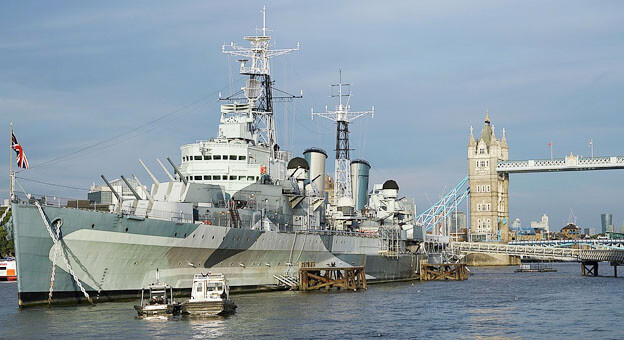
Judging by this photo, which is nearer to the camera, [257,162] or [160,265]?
[160,265]

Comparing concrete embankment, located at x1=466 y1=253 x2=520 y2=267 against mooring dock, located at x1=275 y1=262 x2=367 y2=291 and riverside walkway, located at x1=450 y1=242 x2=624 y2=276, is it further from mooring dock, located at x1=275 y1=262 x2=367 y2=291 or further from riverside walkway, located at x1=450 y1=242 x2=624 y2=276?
mooring dock, located at x1=275 y1=262 x2=367 y2=291

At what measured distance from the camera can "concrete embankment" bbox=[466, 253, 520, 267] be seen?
12925 centimetres

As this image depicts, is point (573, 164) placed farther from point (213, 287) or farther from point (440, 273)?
point (213, 287)

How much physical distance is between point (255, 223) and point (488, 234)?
97.4 m

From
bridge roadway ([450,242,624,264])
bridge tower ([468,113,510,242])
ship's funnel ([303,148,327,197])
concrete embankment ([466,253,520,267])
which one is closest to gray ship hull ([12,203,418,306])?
ship's funnel ([303,148,327,197])

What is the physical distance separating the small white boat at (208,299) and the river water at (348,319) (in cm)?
85

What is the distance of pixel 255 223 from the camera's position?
42250 millimetres

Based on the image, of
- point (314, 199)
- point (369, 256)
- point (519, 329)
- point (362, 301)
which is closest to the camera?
point (519, 329)

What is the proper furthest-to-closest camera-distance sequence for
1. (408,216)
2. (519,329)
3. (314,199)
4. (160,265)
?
(408,216), (314,199), (160,265), (519,329)

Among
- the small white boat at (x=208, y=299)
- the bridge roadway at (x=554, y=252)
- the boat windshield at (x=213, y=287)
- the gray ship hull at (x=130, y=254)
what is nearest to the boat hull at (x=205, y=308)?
the small white boat at (x=208, y=299)

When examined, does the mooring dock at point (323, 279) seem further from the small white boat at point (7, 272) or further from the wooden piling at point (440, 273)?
the small white boat at point (7, 272)

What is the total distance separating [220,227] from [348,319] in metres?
8.62

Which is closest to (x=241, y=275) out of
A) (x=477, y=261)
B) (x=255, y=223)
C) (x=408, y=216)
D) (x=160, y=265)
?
(x=255, y=223)

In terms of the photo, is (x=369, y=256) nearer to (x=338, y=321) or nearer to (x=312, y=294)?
(x=312, y=294)
